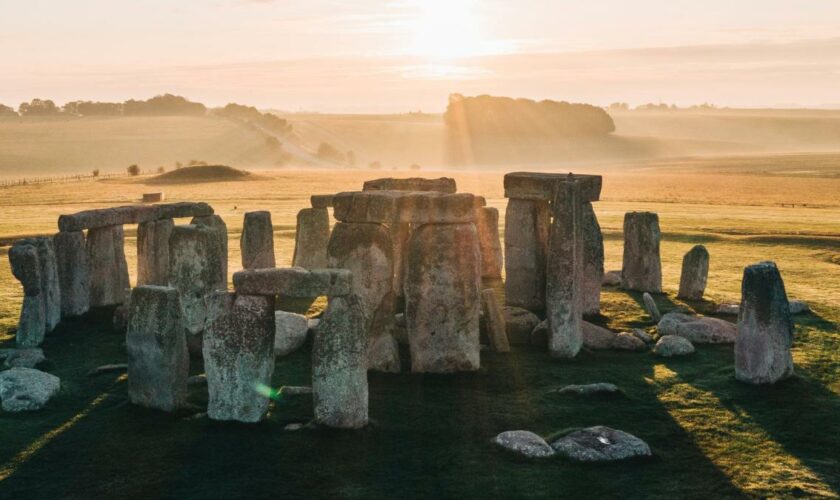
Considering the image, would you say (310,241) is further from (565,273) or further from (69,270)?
(565,273)

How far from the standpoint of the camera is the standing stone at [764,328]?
1512 centimetres

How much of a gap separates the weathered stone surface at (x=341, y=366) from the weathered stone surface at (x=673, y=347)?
6.58 meters

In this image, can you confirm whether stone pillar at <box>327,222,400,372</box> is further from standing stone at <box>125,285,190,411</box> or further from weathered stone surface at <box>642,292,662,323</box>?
weathered stone surface at <box>642,292,662,323</box>

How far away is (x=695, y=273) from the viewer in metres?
22.6

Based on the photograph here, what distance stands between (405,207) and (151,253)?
26.8 feet

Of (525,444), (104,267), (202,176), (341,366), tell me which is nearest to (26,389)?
(341,366)

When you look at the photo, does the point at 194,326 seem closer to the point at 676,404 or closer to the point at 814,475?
the point at 676,404

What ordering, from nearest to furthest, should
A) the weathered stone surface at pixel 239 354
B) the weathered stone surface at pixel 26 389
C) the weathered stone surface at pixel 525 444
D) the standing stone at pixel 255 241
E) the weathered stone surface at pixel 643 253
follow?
the weathered stone surface at pixel 525 444
the weathered stone surface at pixel 239 354
the weathered stone surface at pixel 26 389
the weathered stone surface at pixel 643 253
the standing stone at pixel 255 241

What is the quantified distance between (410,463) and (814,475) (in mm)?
4768

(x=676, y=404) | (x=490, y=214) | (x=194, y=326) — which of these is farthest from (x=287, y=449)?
(x=490, y=214)

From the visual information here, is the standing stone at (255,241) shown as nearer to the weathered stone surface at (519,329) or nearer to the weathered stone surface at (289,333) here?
the weathered stone surface at (289,333)

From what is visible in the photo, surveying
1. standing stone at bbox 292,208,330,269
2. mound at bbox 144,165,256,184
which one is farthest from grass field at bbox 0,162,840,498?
mound at bbox 144,165,256,184

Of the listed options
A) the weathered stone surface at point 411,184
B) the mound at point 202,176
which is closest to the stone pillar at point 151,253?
the weathered stone surface at point 411,184

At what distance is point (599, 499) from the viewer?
36.8ft
